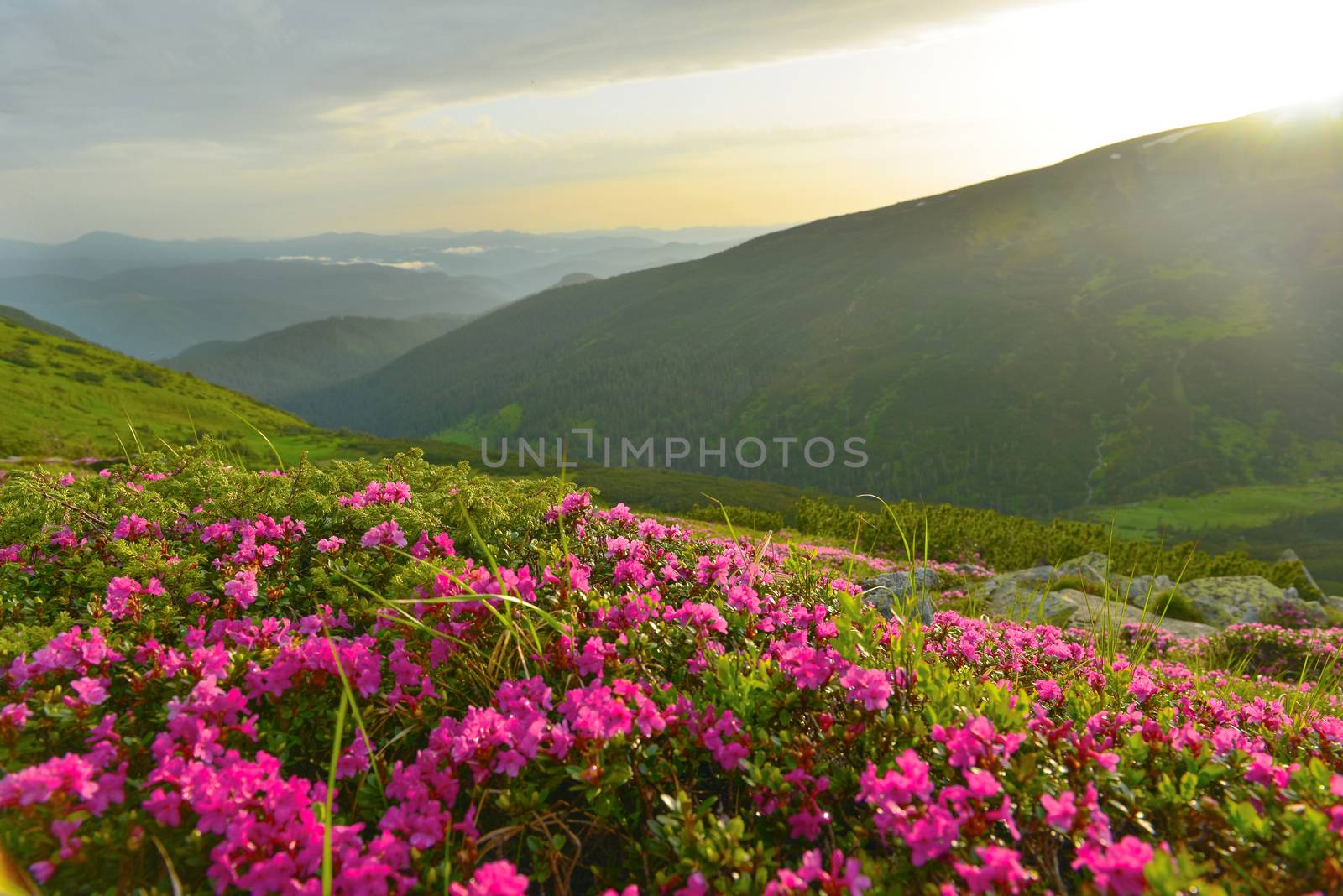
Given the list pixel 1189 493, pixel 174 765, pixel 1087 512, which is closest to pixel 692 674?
pixel 174 765

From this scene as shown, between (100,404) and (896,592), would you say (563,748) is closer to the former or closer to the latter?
(896,592)

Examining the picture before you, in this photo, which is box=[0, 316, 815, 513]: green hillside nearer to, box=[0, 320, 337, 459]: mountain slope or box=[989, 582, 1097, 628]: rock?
box=[0, 320, 337, 459]: mountain slope

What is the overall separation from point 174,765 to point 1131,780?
3899 millimetres

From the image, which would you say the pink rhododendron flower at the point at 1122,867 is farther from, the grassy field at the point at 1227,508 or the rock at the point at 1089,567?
the grassy field at the point at 1227,508

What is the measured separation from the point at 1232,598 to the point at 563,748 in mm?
24427

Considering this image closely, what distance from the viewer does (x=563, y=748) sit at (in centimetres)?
286

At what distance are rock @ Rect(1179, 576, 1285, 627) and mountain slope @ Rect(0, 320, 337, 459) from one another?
50.7 meters

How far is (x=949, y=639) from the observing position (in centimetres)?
555

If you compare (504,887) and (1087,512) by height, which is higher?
(504,887)

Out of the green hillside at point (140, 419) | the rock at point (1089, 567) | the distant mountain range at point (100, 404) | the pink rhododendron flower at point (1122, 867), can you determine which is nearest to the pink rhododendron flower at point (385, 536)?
the pink rhododendron flower at point (1122, 867)

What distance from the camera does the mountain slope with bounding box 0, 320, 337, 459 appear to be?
62.0m

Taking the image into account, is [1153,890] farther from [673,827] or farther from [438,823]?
[438,823]

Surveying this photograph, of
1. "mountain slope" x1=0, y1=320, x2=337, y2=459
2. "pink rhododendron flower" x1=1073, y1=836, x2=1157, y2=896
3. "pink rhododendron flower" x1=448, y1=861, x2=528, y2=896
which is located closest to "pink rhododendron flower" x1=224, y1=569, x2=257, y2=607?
"pink rhododendron flower" x1=448, y1=861, x2=528, y2=896

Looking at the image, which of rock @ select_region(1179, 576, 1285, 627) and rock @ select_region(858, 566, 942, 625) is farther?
rock @ select_region(1179, 576, 1285, 627)
